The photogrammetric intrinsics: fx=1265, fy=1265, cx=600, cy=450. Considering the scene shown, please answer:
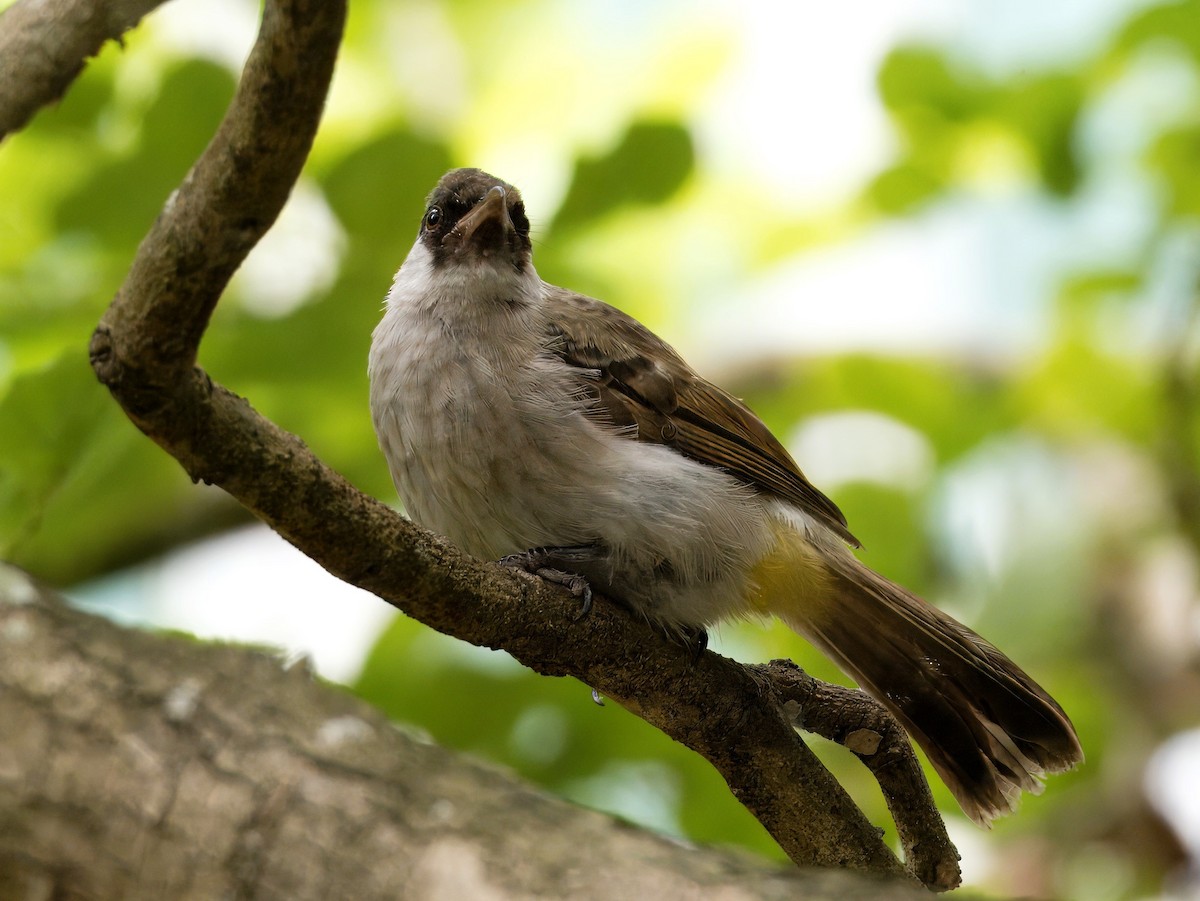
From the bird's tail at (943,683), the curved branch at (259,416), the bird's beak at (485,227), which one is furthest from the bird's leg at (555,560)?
the bird's beak at (485,227)

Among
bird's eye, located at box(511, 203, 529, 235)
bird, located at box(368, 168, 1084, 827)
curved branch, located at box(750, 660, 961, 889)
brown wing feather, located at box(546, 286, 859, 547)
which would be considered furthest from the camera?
bird's eye, located at box(511, 203, 529, 235)

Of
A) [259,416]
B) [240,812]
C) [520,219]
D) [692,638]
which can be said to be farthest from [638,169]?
[240,812]

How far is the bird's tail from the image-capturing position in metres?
3.79

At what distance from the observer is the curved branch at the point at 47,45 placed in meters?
2.32

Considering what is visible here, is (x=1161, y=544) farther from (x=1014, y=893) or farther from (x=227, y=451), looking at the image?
(x=227, y=451)

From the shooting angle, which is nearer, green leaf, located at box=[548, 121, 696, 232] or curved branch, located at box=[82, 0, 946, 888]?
curved branch, located at box=[82, 0, 946, 888]

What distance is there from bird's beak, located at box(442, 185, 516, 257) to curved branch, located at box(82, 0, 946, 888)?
1.60 m

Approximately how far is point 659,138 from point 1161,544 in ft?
13.8

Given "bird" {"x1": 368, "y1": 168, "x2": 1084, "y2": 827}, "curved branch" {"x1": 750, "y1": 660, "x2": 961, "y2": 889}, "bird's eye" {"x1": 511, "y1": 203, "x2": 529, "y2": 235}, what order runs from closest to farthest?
"curved branch" {"x1": 750, "y1": 660, "x2": 961, "y2": 889} → "bird" {"x1": 368, "y1": 168, "x2": 1084, "y2": 827} → "bird's eye" {"x1": 511, "y1": 203, "x2": 529, "y2": 235}

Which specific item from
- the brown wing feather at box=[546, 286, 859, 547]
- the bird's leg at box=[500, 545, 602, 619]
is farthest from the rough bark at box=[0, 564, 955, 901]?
the brown wing feather at box=[546, 286, 859, 547]

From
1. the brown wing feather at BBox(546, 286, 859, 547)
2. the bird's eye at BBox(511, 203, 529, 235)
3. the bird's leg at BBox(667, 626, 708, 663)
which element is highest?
the bird's eye at BBox(511, 203, 529, 235)

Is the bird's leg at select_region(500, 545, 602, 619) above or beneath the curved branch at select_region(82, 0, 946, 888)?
above

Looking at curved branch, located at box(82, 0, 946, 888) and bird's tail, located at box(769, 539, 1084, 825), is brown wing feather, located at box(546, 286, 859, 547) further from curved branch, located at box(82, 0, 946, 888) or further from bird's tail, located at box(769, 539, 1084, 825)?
curved branch, located at box(82, 0, 946, 888)

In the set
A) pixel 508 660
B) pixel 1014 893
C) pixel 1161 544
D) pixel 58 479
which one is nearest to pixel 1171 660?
pixel 1161 544
